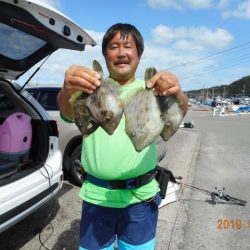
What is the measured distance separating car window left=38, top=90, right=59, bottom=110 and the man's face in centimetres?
447

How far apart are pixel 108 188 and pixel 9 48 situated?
7.49ft

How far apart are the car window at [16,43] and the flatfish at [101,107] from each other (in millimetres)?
2042

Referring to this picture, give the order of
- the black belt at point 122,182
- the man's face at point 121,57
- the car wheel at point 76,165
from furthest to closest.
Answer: the car wheel at point 76,165, the black belt at point 122,182, the man's face at point 121,57

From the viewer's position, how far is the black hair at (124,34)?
210 cm

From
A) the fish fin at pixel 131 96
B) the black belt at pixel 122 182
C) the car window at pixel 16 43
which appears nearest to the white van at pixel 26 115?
the car window at pixel 16 43

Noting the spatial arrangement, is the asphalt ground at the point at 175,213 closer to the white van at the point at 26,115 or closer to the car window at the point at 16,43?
the white van at the point at 26,115

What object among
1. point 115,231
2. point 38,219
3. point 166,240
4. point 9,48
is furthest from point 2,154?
point 115,231

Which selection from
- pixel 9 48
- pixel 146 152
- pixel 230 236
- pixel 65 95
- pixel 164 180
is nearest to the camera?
pixel 65 95

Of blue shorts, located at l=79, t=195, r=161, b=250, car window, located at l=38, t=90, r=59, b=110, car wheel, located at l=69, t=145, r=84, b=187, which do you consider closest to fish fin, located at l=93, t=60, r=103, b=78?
blue shorts, located at l=79, t=195, r=161, b=250

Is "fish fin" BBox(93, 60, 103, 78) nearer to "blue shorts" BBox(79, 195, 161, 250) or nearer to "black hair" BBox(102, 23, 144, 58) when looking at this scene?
"black hair" BBox(102, 23, 144, 58)

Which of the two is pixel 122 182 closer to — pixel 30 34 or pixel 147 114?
pixel 147 114

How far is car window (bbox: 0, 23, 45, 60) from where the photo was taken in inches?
138

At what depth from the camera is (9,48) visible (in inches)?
154

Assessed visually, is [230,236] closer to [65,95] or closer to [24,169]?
[24,169]
